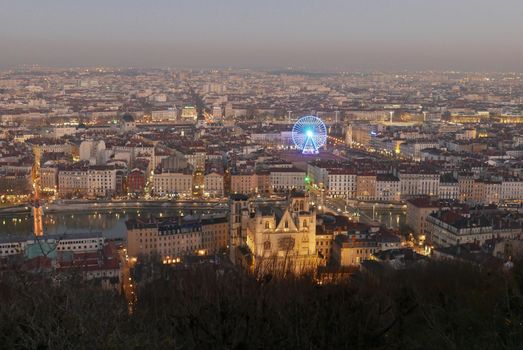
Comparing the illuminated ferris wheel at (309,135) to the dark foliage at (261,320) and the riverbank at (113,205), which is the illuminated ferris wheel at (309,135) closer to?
the riverbank at (113,205)

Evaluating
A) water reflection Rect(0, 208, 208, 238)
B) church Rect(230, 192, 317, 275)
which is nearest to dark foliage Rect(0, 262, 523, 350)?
church Rect(230, 192, 317, 275)

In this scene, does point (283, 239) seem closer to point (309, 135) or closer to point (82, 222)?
point (82, 222)

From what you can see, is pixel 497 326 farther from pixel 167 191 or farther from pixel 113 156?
pixel 113 156

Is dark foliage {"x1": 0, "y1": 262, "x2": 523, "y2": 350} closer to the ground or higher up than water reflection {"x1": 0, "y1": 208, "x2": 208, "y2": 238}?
higher up

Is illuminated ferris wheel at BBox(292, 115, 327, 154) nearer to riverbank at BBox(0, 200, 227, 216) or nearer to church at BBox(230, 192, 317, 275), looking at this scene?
riverbank at BBox(0, 200, 227, 216)

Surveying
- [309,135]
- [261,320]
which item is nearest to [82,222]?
[261,320]

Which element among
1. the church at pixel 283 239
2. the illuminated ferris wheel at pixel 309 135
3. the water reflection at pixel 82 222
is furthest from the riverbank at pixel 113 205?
the illuminated ferris wheel at pixel 309 135

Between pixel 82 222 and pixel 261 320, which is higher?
pixel 261 320

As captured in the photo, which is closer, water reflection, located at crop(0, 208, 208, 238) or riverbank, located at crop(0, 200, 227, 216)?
water reflection, located at crop(0, 208, 208, 238)

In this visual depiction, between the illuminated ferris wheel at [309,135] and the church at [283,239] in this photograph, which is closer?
the church at [283,239]
